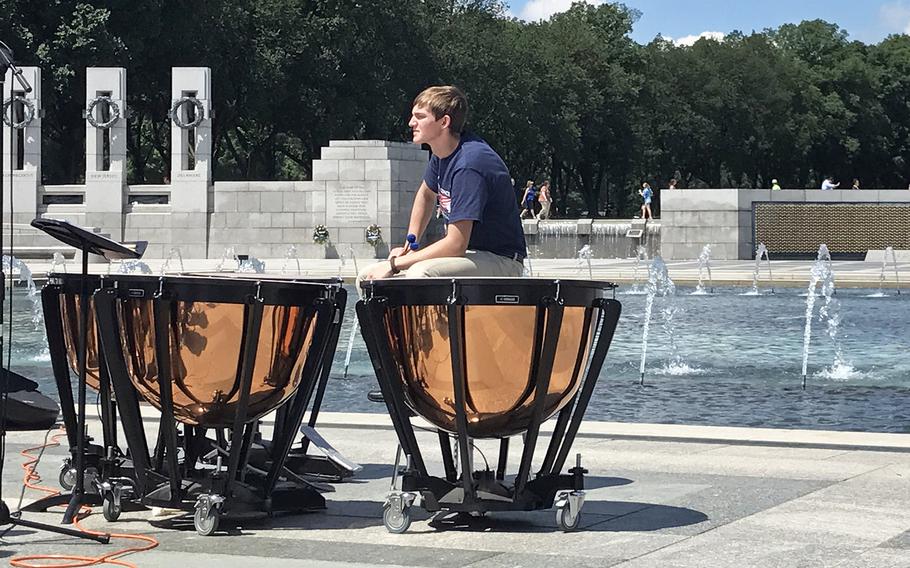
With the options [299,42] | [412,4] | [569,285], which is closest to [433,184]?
[569,285]

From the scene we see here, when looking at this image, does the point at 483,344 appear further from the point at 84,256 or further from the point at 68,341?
the point at 68,341

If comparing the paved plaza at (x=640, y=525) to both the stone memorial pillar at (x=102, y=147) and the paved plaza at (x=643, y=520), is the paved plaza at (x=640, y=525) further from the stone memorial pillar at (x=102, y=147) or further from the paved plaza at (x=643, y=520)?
the stone memorial pillar at (x=102, y=147)

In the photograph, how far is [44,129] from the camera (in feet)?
190

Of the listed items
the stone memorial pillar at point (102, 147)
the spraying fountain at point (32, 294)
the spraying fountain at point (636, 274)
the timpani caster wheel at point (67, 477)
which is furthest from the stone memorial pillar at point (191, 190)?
the timpani caster wheel at point (67, 477)

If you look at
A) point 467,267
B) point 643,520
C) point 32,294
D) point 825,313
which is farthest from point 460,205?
point 32,294

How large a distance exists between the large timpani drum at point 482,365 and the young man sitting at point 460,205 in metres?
0.28

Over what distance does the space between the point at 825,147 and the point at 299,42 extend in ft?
126

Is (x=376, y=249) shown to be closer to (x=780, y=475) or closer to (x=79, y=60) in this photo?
(x=79, y=60)

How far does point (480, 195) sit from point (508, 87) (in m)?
64.0

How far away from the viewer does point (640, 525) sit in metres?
5.91

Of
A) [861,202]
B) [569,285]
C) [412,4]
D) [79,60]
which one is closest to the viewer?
[569,285]

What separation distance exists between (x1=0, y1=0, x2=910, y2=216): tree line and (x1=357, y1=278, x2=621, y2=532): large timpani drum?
4472 cm

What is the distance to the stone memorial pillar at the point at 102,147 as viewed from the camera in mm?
41969

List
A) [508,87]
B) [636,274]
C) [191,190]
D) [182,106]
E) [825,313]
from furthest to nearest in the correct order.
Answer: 1. [508,87]
2. [191,190]
3. [182,106]
4. [636,274]
5. [825,313]
